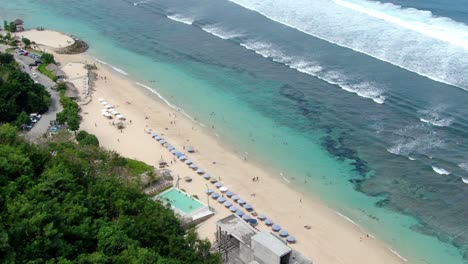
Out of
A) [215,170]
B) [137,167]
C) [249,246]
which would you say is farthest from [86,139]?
[249,246]

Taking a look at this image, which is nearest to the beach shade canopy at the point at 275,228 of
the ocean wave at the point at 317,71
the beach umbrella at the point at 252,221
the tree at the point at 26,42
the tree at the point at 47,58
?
the beach umbrella at the point at 252,221

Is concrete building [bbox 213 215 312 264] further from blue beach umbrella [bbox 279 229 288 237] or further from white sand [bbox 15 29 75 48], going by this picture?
white sand [bbox 15 29 75 48]

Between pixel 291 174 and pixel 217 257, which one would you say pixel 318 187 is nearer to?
pixel 291 174

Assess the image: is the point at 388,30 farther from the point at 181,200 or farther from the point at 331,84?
the point at 181,200

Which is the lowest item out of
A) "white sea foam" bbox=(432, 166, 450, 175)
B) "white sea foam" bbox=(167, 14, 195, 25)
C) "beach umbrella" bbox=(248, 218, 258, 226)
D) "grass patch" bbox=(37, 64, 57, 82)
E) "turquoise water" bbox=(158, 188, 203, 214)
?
"turquoise water" bbox=(158, 188, 203, 214)

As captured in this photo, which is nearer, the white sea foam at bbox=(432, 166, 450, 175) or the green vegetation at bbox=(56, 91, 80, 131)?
the white sea foam at bbox=(432, 166, 450, 175)

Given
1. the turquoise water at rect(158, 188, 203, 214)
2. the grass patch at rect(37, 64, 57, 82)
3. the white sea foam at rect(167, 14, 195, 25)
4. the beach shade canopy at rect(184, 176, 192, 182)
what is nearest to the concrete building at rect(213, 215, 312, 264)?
the turquoise water at rect(158, 188, 203, 214)

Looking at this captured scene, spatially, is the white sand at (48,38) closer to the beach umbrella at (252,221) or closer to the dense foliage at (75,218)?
the dense foliage at (75,218)
